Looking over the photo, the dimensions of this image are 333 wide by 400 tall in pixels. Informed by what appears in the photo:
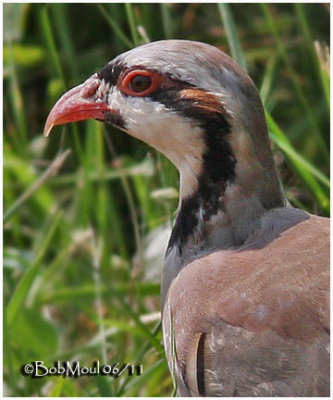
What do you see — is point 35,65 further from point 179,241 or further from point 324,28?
point 179,241

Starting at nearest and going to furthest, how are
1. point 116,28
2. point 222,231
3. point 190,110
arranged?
point 190,110 < point 222,231 < point 116,28

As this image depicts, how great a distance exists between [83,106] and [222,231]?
56 centimetres

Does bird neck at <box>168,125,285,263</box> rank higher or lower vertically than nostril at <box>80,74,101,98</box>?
lower

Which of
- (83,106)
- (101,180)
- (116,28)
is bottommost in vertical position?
(101,180)

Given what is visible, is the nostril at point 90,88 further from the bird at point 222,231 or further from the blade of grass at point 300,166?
the blade of grass at point 300,166

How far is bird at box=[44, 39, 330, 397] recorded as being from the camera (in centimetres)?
321

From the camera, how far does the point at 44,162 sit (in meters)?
5.25

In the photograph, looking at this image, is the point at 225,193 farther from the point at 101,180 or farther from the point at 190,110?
the point at 101,180

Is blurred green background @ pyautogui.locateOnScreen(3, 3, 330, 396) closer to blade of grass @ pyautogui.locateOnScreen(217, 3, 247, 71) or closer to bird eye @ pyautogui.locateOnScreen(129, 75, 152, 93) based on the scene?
blade of grass @ pyautogui.locateOnScreen(217, 3, 247, 71)

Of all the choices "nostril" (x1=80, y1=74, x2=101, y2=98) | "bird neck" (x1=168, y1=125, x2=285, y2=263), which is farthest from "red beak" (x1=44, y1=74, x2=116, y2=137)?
"bird neck" (x1=168, y1=125, x2=285, y2=263)

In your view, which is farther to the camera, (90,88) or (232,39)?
(232,39)

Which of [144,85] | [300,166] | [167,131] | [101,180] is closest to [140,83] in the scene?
[144,85]

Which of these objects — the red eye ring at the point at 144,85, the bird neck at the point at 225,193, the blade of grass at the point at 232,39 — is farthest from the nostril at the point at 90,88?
the blade of grass at the point at 232,39

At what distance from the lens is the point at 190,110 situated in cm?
337
